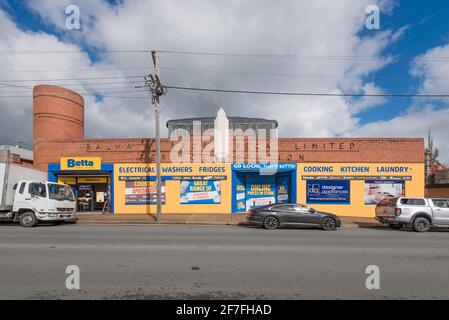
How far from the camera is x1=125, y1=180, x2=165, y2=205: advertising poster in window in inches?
706

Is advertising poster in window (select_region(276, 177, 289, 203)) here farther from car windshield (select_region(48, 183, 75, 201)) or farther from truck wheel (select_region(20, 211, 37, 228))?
truck wheel (select_region(20, 211, 37, 228))

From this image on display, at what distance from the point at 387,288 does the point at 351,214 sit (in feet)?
46.0

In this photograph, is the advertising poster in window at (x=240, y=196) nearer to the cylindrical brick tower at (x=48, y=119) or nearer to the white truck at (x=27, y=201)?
the white truck at (x=27, y=201)

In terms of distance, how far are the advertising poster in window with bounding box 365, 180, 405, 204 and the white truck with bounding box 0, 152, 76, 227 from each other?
17.9 metres

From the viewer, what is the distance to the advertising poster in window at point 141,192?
17938mm

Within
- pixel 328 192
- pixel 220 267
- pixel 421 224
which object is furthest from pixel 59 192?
pixel 421 224

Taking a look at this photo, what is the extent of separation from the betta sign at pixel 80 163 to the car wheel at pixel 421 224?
1833cm

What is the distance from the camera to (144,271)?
5527 mm

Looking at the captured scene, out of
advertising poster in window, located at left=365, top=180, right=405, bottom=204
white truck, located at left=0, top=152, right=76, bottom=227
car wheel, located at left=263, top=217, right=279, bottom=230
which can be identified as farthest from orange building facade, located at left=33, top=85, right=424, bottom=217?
car wheel, located at left=263, top=217, right=279, bottom=230

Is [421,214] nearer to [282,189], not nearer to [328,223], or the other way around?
[328,223]

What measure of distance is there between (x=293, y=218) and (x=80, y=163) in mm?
14432

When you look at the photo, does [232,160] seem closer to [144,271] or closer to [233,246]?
[233,246]

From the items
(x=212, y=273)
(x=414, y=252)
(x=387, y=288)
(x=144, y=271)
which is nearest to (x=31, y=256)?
(x=144, y=271)

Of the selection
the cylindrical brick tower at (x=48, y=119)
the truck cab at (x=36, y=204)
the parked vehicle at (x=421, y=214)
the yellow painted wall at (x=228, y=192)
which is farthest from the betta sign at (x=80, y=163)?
the parked vehicle at (x=421, y=214)
